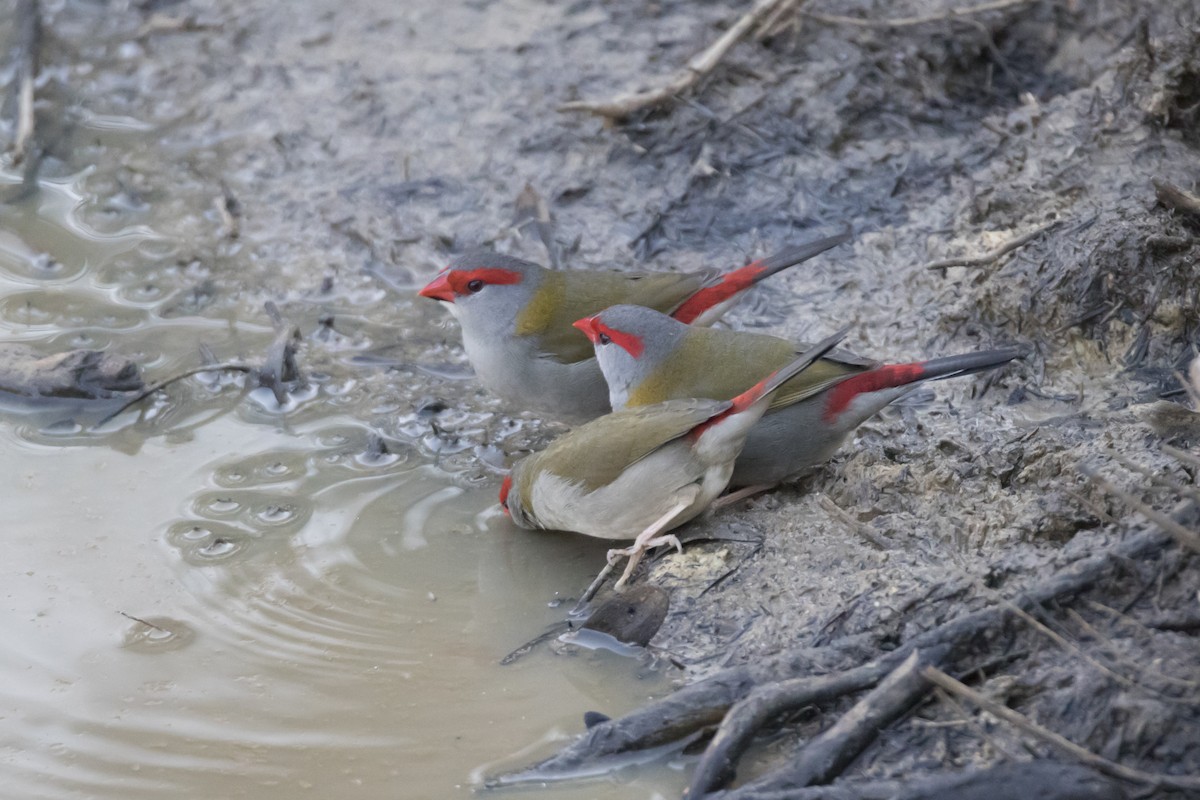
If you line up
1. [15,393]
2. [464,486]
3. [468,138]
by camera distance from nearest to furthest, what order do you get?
1. [464,486]
2. [15,393]
3. [468,138]

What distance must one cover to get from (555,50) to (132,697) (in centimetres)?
434

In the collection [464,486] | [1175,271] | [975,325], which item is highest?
[1175,271]

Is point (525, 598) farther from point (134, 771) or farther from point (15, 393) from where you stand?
point (15, 393)

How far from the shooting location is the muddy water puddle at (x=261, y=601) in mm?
3148

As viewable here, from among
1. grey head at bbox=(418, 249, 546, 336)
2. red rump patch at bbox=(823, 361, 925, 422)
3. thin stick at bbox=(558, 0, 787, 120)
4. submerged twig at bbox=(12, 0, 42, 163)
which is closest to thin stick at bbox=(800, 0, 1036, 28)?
thin stick at bbox=(558, 0, 787, 120)

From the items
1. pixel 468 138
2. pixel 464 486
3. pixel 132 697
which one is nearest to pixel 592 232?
pixel 468 138

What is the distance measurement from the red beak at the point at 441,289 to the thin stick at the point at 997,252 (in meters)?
1.80

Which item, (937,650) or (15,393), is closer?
(937,650)

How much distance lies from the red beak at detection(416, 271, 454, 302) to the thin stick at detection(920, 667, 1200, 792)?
8.63 ft

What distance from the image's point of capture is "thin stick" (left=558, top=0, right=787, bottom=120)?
6.02 meters

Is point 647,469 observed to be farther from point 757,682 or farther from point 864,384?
point 757,682

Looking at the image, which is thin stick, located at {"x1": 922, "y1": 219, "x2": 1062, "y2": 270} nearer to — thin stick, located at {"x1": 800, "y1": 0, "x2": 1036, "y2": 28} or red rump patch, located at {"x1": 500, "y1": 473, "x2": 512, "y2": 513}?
red rump patch, located at {"x1": 500, "y1": 473, "x2": 512, "y2": 513}

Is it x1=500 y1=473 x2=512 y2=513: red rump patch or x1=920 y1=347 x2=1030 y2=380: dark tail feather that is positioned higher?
x1=920 y1=347 x2=1030 y2=380: dark tail feather

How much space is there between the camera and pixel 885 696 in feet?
9.34
